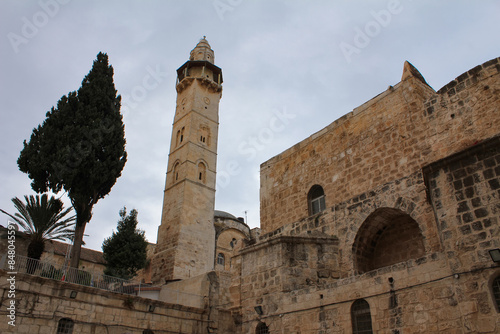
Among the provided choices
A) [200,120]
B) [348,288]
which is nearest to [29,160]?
[200,120]

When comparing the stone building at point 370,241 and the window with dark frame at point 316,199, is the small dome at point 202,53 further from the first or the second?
the window with dark frame at point 316,199

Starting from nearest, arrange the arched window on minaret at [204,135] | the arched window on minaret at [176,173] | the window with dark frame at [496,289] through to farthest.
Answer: the window with dark frame at [496,289] < the arched window on minaret at [176,173] < the arched window on minaret at [204,135]

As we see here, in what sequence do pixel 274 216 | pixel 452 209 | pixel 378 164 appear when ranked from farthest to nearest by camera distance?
1. pixel 274 216
2. pixel 378 164
3. pixel 452 209

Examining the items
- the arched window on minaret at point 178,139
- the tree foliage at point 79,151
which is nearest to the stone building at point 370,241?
the tree foliage at point 79,151

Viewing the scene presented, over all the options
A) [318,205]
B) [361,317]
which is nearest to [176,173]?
[318,205]

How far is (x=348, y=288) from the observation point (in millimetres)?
6539

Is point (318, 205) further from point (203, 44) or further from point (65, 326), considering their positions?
point (203, 44)

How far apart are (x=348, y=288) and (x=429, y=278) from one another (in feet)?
4.95

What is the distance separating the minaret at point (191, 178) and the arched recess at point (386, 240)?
40.0 ft

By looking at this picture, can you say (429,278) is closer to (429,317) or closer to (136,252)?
(429,317)

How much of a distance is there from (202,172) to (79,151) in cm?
918

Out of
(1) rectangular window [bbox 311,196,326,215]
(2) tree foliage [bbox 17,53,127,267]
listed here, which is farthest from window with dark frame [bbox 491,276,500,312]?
(2) tree foliage [bbox 17,53,127,267]

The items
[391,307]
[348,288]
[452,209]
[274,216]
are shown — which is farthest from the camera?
[274,216]

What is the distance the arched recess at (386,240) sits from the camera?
25.3 ft
